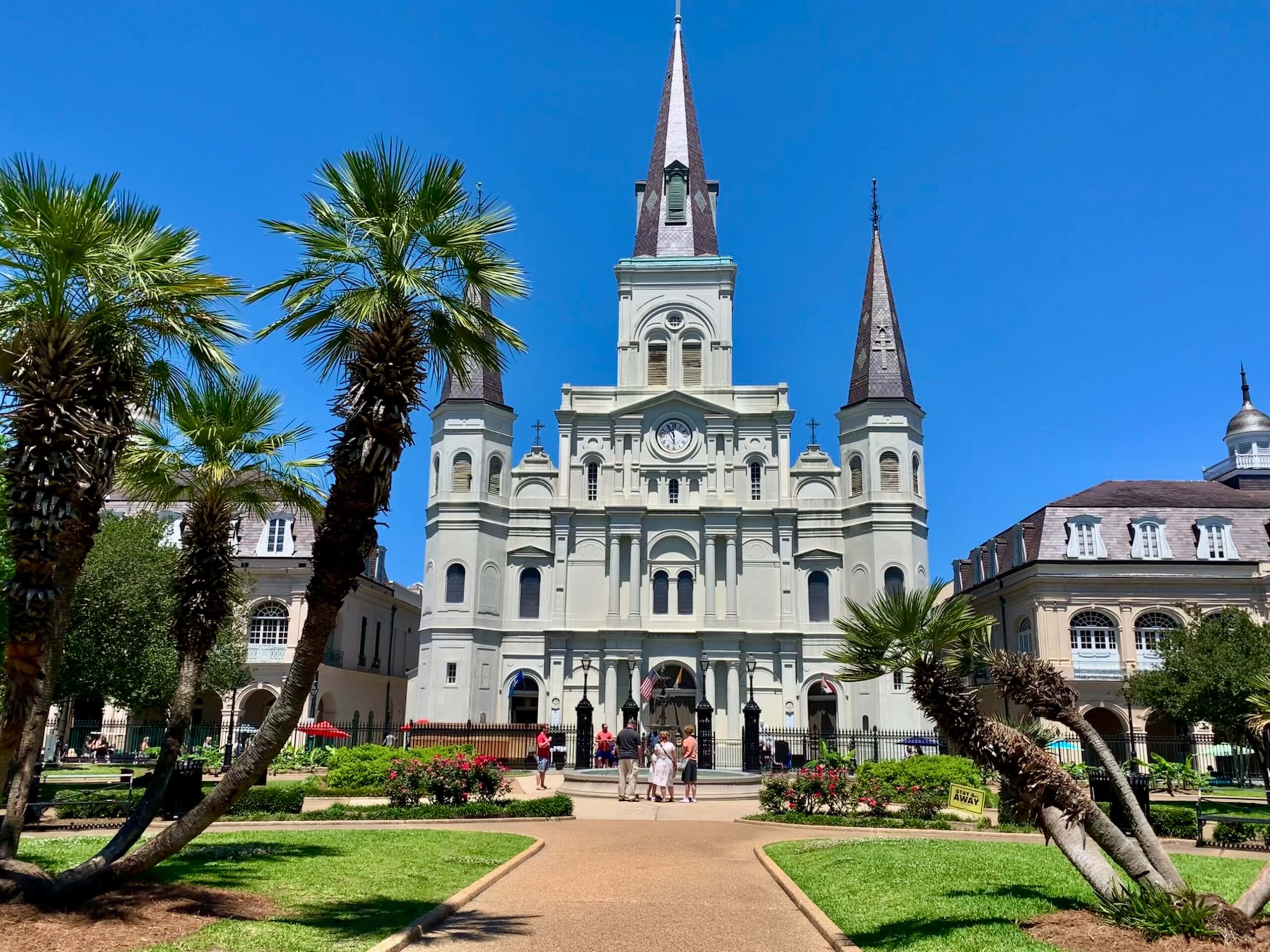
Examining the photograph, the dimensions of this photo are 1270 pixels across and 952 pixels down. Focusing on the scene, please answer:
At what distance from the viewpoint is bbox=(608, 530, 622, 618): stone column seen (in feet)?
162

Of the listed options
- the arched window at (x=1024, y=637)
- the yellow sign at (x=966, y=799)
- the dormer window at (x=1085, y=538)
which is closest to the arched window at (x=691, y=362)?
the dormer window at (x=1085, y=538)

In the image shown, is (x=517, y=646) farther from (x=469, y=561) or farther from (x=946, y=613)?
(x=946, y=613)

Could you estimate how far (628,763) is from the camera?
25.6 m

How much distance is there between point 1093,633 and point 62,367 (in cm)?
4354

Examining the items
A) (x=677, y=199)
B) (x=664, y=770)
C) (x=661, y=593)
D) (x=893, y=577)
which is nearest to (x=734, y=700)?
(x=661, y=593)

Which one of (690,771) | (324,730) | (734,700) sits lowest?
(690,771)

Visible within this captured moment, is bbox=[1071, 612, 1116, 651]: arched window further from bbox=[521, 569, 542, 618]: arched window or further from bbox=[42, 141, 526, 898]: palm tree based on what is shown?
bbox=[42, 141, 526, 898]: palm tree

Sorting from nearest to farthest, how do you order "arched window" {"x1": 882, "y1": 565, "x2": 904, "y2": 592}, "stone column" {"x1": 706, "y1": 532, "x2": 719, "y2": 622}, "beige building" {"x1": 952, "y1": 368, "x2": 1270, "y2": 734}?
"beige building" {"x1": 952, "y1": 368, "x2": 1270, "y2": 734}, "arched window" {"x1": 882, "y1": 565, "x2": 904, "y2": 592}, "stone column" {"x1": 706, "y1": 532, "x2": 719, "y2": 622}

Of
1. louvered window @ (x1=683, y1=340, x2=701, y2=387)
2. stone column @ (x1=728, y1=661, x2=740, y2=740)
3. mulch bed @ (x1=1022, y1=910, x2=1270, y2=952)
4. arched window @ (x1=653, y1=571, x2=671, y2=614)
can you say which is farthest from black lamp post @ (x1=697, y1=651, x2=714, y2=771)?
mulch bed @ (x1=1022, y1=910, x2=1270, y2=952)

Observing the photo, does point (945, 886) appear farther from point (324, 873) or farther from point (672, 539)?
point (672, 539)

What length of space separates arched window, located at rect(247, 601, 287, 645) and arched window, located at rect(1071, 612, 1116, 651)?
3445 cm

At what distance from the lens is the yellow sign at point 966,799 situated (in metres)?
21.9

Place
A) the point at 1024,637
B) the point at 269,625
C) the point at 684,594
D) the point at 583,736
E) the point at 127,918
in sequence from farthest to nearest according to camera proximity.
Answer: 1. the point at 684,594
2. the point at 269,625
3. the point at 1024,637
4. the point at 583,736
5. the point at 127,918

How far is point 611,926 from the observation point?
1080cm
